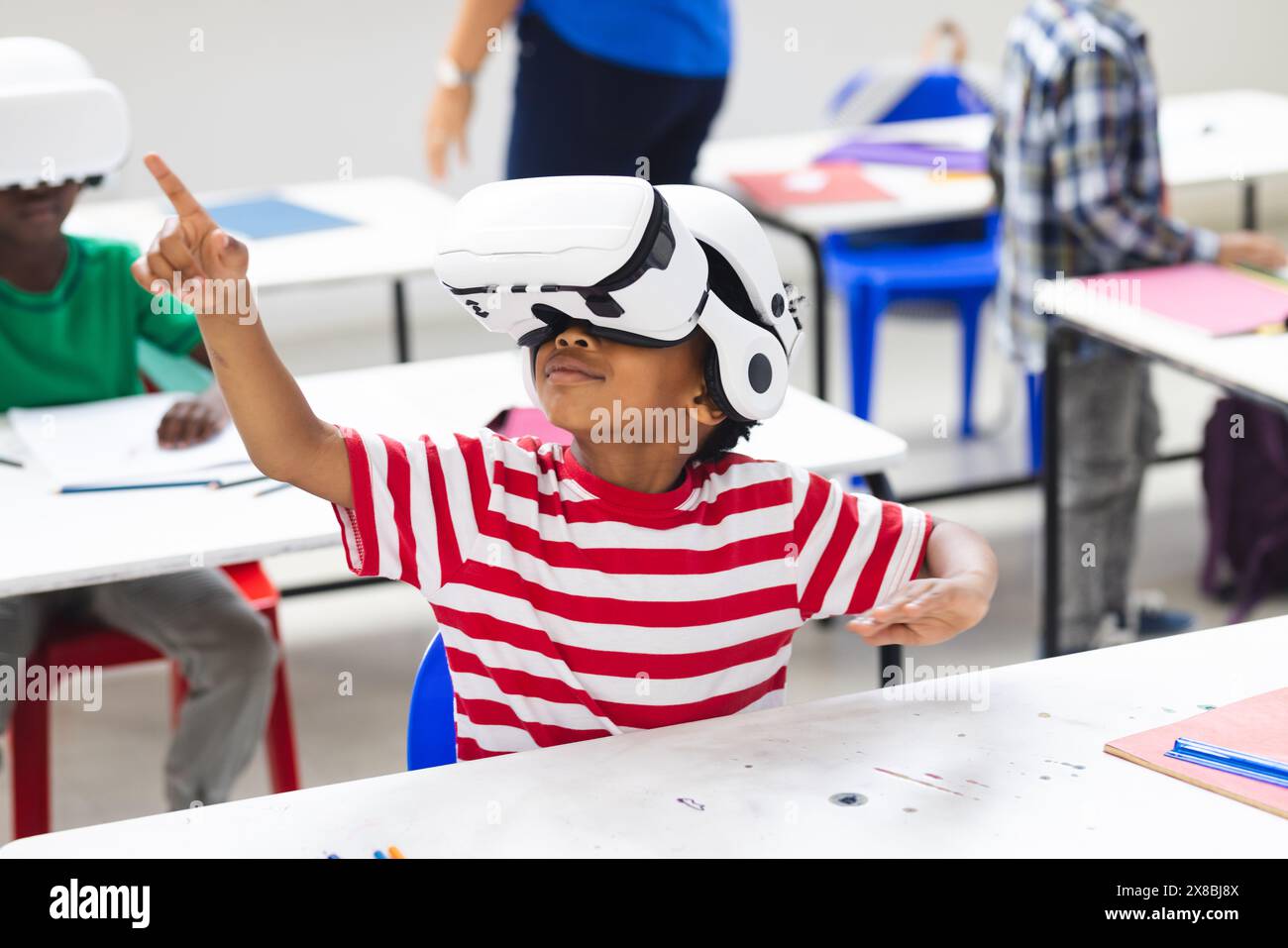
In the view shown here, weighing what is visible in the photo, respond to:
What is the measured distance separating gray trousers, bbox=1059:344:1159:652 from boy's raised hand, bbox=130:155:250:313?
73.1 inches

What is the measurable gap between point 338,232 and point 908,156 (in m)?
1.26

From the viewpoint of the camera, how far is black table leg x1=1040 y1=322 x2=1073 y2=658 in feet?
9.16

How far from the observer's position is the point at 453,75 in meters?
3.00

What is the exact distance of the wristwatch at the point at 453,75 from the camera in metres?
2.98

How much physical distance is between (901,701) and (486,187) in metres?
0.56

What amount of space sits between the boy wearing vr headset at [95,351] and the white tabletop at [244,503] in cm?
16

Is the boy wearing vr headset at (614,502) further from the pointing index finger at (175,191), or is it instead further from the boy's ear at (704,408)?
the pointing index finger at (175,191)

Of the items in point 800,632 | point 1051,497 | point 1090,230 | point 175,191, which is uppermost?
point 175,191

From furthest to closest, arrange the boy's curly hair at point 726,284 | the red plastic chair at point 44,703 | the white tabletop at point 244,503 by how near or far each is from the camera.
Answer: the red plastic chair at point 44,703, the white tabletop at point 244,503, the boy's curly hair at point 726,284

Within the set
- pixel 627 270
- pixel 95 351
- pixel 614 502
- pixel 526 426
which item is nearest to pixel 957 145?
pixel 526 426

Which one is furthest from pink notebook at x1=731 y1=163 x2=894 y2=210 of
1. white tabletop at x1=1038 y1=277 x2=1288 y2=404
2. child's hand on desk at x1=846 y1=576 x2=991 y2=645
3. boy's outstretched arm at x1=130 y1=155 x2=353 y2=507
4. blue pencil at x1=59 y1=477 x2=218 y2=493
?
boy's outstretched arm at x1=130 y1=155 x2=353 y2=507

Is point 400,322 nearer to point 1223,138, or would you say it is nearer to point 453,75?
point 453,75

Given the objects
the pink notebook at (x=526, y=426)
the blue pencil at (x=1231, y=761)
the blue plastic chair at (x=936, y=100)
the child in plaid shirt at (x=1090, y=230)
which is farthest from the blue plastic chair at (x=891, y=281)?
the blue pencil at (x=1231, y=761)
